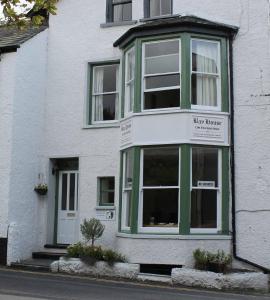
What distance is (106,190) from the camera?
1625 cm

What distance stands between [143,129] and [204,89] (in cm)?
194

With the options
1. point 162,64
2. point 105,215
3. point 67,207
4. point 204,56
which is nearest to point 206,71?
point 204,56

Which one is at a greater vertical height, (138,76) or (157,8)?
(157,8)

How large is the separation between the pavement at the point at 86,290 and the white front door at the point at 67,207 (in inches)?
117

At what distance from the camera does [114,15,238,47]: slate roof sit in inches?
577

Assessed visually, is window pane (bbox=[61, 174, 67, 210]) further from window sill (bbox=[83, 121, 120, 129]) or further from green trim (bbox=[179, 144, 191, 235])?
green trim (bbox=[179, 144, 191, 235])

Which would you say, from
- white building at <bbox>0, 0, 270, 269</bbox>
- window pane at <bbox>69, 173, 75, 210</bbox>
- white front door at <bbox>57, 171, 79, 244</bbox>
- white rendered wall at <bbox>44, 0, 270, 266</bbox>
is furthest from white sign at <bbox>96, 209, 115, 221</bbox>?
window pane at <bbox>69, 173, 75, 210</bbox>

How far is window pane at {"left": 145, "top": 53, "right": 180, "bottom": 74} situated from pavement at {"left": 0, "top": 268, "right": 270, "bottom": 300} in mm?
5620

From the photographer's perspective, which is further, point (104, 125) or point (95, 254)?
point (104, 125)

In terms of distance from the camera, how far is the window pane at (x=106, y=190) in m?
16.2

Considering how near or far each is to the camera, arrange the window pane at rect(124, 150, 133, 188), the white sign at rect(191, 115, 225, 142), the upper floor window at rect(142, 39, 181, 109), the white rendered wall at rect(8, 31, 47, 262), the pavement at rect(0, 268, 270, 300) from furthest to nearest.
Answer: the white rendered wall at rect(8, 31, 47, 262), the window pane at rect(124, 150, 133, 188), the upper floor window at rect(142, 39, 181, 109), the white sign at rect(191, 115, 225, 142), the pavement at rect(0, 268, 270, 300)

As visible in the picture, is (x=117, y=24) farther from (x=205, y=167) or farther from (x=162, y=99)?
(x=205, y=167)

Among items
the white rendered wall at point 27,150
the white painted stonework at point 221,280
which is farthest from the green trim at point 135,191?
the white rendered wall at point 27,150

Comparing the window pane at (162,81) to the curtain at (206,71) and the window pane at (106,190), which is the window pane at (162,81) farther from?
the window pane at (106,190)
